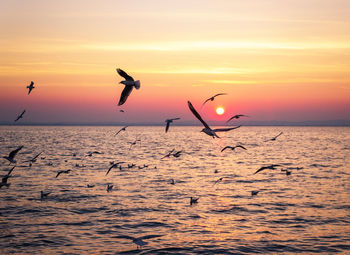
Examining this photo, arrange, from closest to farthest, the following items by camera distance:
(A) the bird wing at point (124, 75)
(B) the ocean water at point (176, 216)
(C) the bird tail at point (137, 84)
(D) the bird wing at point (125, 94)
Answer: (D) the bird wing at point (125, 94) < (C) the bird tail at point (137, 84) < (A) the bird wing at point (124, 75) < (B) the ocean water at point (176, 216)

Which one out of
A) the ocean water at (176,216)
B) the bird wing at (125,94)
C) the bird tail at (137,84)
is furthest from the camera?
the ocean water at (176,216)

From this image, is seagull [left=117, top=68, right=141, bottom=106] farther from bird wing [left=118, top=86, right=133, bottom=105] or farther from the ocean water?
the ocean water

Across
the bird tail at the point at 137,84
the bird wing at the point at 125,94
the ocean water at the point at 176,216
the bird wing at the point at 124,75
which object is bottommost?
the ocean water at the point at 176,216

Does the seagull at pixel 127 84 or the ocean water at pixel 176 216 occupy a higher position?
the seagull at pixel 127 84

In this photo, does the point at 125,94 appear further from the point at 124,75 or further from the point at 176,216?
the point at 176,216

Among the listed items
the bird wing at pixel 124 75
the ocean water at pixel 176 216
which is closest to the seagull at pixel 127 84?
the bird wing at pixel 124 75

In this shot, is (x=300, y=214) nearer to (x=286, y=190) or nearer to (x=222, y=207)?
(x=222, y=207)

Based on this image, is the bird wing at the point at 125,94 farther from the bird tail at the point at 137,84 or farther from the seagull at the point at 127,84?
the bird tail at the point at 137,84

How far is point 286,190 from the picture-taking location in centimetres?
3066

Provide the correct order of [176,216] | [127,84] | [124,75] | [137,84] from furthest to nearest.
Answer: [176,216]
[127,84]
[124,75]
[137,84]

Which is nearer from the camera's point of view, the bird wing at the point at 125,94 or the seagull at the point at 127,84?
the bird wing at the point at 125,94

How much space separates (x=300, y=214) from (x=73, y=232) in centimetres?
1326

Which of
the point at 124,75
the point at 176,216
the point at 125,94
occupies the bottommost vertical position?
the point at 176,216

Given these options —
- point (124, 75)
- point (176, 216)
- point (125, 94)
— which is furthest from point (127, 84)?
point (176, 216)
